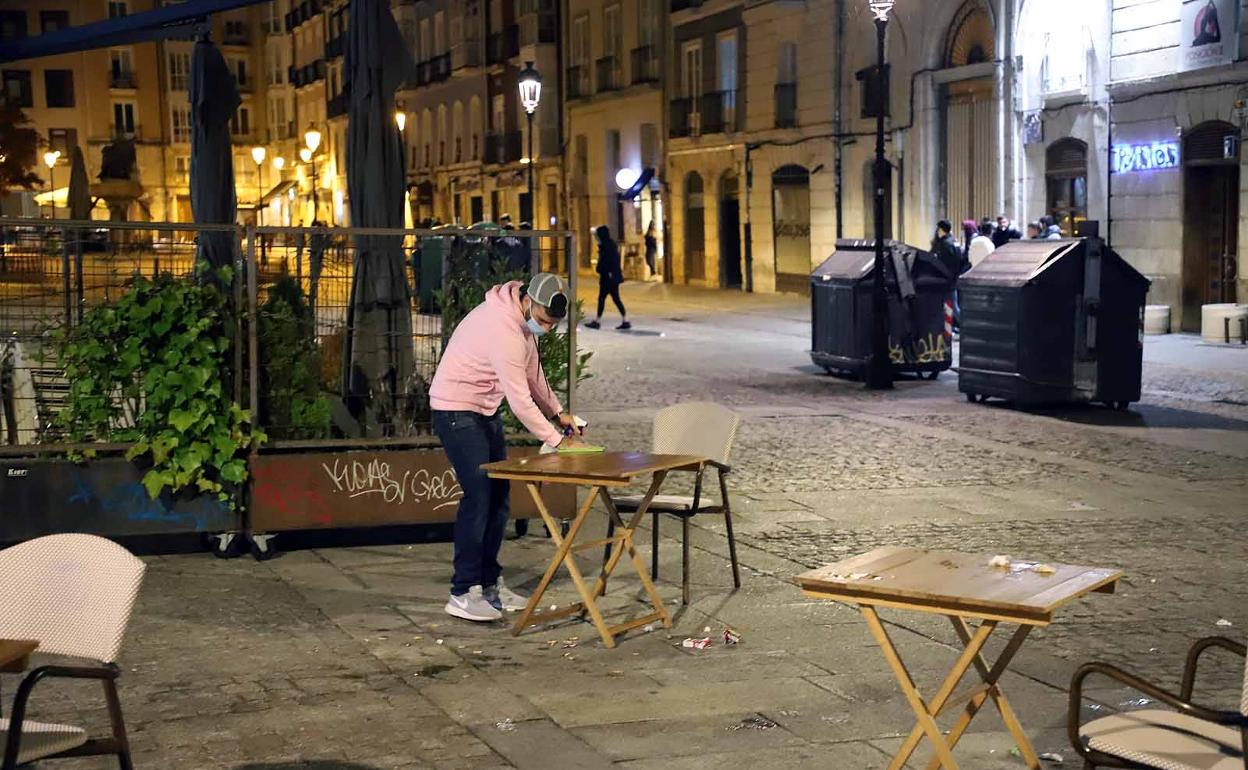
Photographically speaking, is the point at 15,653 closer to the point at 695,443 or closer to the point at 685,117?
the point at 695,443

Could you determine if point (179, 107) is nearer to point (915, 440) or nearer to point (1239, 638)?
point (915, 440)

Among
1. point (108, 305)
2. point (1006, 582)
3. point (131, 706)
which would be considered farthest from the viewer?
point (108, 305)

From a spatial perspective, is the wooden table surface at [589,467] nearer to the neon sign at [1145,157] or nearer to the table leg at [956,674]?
the table leg at [956,674]

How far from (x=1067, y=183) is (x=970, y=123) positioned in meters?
3.24

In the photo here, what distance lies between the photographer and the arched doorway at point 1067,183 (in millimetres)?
26062

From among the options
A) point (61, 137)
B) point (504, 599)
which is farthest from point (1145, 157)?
point (61, 137)

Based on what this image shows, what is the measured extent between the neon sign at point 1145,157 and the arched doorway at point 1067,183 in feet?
2.46

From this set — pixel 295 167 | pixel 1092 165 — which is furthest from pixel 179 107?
pixel 1092 165

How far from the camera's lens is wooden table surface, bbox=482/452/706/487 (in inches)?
282

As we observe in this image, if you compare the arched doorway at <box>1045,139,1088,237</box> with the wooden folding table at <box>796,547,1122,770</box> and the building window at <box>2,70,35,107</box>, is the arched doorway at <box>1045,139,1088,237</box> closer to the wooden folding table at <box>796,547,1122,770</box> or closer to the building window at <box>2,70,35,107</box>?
the wooden folding table at <box>796,547,1122,770</box>

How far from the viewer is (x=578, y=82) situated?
48.4m

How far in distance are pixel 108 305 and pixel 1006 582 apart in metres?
5.69

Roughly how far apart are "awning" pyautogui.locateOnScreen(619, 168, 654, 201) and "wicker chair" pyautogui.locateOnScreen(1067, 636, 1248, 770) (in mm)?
39578

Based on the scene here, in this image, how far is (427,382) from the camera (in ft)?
32.7
